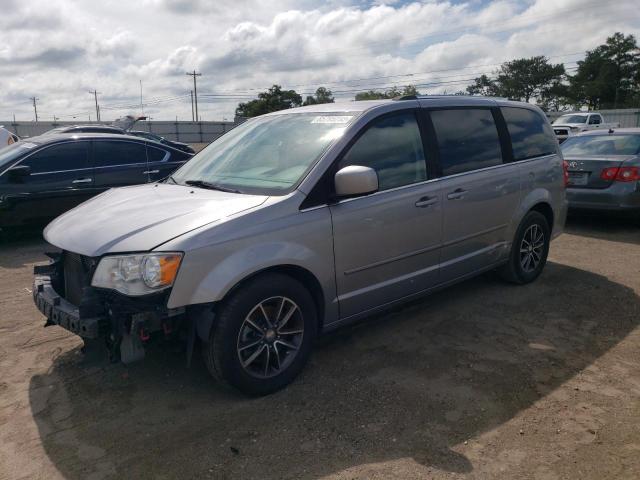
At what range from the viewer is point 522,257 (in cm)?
551

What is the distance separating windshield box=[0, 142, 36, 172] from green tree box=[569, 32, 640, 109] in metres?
61.0

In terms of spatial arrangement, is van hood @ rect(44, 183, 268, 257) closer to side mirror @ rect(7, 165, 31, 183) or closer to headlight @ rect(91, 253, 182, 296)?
headlight @ rect(91, 253, 182, 296)

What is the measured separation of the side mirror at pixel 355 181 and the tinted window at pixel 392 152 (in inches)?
8.9

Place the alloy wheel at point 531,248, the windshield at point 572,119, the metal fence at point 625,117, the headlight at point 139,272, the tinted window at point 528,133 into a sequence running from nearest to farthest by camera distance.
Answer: the headlight at point 139,272, the tinted window at point 528,133, the alloy wheel at point 531,248, the windshield at point 572,119, the metal fence at point 625,117

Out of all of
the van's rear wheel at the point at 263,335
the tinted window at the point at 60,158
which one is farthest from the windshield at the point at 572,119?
the van's rear wheel at the point at 263,335

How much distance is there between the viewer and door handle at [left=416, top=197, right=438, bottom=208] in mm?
4164

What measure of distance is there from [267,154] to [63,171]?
5.07m

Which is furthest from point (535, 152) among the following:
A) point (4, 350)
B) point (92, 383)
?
point (4, 350)

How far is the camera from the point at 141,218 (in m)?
3.35

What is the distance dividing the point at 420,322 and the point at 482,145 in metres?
1.72

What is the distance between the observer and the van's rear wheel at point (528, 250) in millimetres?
5371

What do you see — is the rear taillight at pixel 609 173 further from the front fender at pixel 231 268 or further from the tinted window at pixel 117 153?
the tinted window at pixel 117 153

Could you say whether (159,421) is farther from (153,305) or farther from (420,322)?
(420,322)

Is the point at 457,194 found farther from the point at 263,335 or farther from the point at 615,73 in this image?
the point at 615,73
